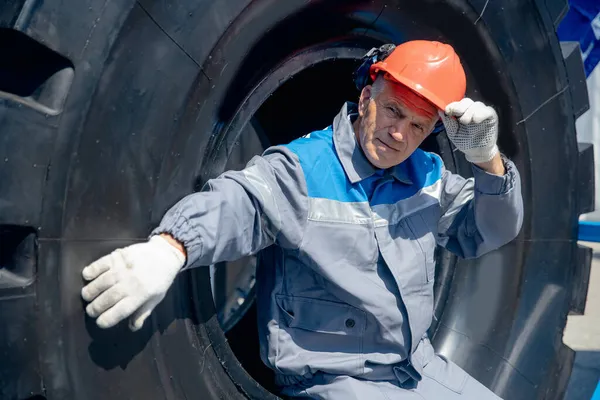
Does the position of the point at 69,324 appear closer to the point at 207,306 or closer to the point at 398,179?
the point at 207,306

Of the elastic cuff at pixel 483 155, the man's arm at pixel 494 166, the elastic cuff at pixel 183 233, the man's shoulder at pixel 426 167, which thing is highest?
the man's shoulder at pixel 426 167

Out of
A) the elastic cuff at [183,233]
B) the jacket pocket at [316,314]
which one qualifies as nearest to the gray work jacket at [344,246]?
the jacket pocket at [316,314]

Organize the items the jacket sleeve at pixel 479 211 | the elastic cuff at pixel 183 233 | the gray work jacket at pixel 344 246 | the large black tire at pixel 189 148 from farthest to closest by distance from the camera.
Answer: the jacket sleeve at pixel 479 211 < the gray work jacket at pixel 344 246 < the elastic cuff at pixel 183 233 < the large black tire at pixel 189 148

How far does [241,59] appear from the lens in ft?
4.55

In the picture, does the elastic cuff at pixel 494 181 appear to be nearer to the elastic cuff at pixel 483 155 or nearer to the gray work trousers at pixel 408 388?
the elastic cuff at pixel 483 155

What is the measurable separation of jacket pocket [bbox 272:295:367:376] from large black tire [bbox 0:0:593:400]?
0.36 ft

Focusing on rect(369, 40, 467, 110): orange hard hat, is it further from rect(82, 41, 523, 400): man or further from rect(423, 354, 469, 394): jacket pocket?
rect(423, 354, 469, 394): jacket pocket

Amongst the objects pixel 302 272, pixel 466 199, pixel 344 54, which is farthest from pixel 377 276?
pixel 344 54

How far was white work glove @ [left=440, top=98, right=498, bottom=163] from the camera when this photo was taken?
1537 mm

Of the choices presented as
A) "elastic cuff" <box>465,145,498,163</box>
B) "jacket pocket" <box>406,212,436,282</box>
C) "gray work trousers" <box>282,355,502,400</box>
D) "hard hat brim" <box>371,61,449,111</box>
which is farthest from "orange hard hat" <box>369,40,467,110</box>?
"gray work trousers" <box>282,355,502,400</box>

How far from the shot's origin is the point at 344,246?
1.54 meters

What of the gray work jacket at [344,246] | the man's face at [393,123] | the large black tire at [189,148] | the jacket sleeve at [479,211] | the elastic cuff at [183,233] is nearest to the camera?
the large black tire at [189,148]

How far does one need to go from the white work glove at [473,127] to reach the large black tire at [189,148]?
0.25m

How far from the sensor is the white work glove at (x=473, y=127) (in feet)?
5.04
